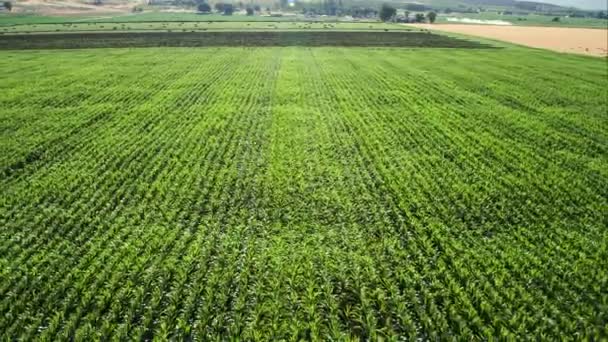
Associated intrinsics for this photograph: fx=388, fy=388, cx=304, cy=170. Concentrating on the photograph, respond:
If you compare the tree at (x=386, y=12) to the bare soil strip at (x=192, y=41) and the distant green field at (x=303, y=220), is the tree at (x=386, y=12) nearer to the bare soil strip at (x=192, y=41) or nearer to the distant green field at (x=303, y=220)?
the bare soil strip at (x=192, y=41)

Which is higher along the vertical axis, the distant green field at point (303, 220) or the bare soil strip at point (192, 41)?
the bare soil strip at point (192, 41)

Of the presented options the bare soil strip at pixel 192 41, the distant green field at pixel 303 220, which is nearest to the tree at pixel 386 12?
the bare soil strip at pixel 192 41

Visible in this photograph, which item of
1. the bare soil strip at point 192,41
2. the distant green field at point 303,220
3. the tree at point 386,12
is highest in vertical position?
the tree at point 386,12

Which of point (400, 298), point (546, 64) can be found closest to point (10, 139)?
point (400, 298)

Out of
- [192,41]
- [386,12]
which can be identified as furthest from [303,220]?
[386,12]

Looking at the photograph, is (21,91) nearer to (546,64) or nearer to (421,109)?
(421,109)

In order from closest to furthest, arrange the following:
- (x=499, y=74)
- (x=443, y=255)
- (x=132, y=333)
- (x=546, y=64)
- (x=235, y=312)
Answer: (x=132, y=333) < (x=235, y=312) < (x=443, y=255) < (x=499, y=74) < (x=546, y=64)

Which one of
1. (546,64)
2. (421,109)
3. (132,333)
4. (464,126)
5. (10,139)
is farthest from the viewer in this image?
(546,64)

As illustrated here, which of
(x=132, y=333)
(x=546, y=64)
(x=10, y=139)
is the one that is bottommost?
(x=132, y=333)
